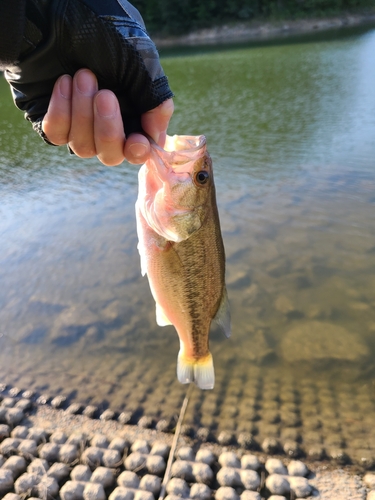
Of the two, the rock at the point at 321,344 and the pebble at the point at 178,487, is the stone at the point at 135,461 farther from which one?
the rock at the point at 321,344

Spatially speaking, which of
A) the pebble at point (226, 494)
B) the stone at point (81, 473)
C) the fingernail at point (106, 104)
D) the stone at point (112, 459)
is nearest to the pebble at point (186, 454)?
the pebble at point (226, 494)

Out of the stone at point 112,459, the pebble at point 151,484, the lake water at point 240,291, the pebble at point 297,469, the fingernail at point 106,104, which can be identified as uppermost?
the fingernail at point 106,104

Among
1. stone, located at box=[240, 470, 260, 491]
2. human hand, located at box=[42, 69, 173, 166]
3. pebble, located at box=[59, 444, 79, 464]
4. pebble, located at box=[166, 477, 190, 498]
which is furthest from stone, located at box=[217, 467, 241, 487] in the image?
human hand, located at box=[42, 69, 173, 166]

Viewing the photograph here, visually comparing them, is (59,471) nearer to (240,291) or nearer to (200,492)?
(200,492)

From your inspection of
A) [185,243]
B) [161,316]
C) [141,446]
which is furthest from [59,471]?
[185,243]

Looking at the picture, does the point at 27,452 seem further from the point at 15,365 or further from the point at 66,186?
the point at 66,186

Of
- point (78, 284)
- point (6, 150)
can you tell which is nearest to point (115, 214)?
point (78, 284)
